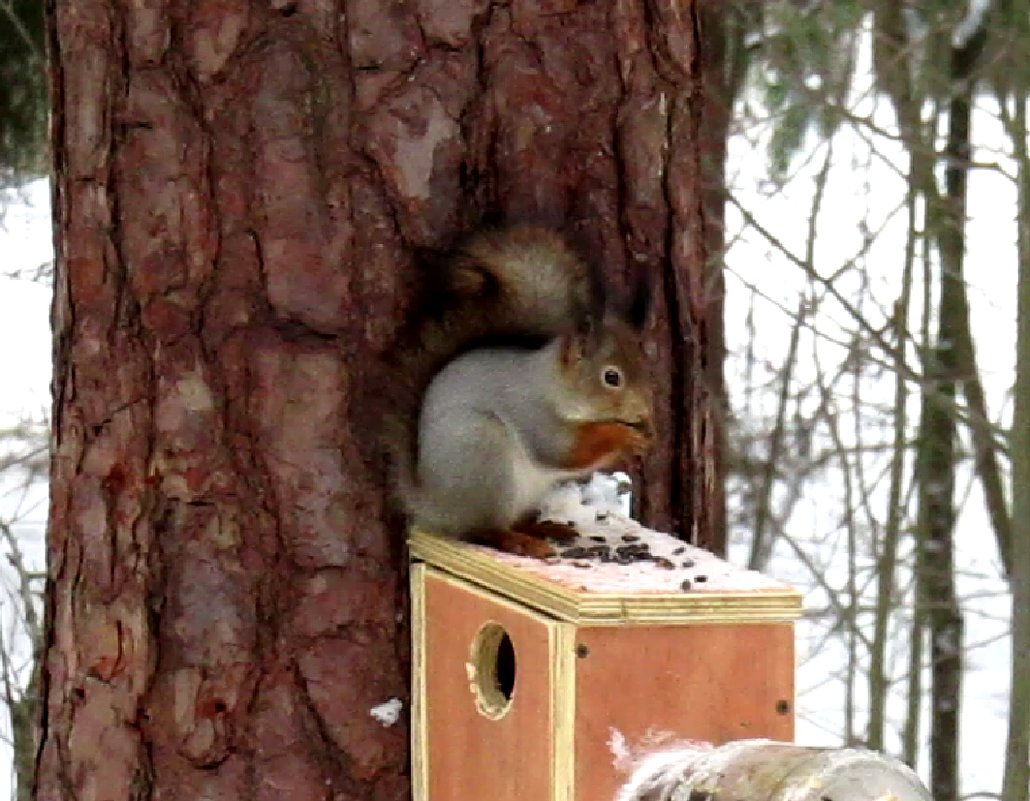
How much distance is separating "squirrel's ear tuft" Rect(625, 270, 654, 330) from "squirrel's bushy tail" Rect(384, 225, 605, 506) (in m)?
0.04

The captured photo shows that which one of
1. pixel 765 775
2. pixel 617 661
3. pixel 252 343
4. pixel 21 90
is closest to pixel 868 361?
pixel 21 90

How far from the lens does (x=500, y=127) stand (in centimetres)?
175

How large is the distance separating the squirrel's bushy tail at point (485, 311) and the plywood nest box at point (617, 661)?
19cm

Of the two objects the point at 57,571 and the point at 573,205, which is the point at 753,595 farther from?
the point at 57,571

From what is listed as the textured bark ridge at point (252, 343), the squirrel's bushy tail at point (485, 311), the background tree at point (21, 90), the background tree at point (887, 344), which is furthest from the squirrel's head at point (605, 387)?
the background tree at point (21, 90)

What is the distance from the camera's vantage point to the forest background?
3.97 metres

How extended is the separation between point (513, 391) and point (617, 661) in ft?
1.01

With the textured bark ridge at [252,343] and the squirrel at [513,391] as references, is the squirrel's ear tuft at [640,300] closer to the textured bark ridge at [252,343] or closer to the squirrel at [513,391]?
the squirrel at [513,391]

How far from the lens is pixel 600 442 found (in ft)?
5.19

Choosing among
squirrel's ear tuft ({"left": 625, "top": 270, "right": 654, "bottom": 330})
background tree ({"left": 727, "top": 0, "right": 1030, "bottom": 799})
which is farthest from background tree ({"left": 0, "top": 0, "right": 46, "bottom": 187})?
squirrel's ear tuft ({"left": 625, "top": 270, "right": 654, "bottom": 330})

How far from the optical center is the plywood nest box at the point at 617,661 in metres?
1.38

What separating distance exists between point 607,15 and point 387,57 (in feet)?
0.75

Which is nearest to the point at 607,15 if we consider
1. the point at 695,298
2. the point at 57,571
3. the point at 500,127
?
the point at 500,127

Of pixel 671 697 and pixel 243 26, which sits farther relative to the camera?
pixel 243 26
